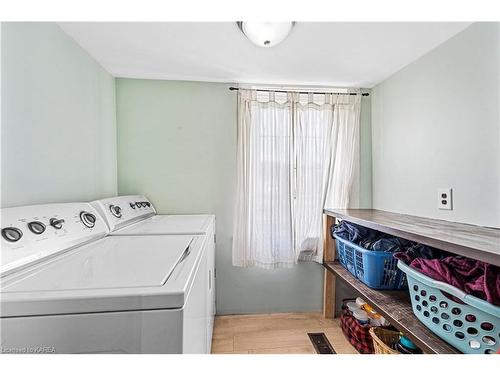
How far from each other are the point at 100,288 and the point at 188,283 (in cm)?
20

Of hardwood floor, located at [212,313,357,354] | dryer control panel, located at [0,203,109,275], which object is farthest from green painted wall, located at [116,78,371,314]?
dryer control panel, located at [0,203,109,275]

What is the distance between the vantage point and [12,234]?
78 centimetres

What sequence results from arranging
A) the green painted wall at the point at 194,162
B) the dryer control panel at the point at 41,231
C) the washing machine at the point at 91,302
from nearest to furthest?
1. the washing machine at the point at 91,302
2. the dryer control panel at the point at 41,231
3. the green painted wall at the point at 194,162

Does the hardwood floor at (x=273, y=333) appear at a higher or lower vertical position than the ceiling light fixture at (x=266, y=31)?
lower

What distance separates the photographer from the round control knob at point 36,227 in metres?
0.85

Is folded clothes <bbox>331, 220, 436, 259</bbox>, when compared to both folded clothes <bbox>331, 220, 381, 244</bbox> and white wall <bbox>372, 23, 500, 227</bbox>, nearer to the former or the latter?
folded clothes <bbox>331, 220, 381, 244</bbox>

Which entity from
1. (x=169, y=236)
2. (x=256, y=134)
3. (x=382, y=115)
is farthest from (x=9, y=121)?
(x=382, y=115)

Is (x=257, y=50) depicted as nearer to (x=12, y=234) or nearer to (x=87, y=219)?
(x=87, y=219)

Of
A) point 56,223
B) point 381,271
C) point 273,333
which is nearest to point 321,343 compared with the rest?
point 273,333

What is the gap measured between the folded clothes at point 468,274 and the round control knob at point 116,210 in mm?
1588

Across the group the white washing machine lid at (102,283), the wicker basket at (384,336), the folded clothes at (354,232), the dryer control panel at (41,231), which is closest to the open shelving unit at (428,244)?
the folded clothes at (354,232)

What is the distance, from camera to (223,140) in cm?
209

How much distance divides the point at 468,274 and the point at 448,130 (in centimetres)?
96

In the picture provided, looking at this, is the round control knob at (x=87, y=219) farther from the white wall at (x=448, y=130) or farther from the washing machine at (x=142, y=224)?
the white wall at (x=448, y=130)
